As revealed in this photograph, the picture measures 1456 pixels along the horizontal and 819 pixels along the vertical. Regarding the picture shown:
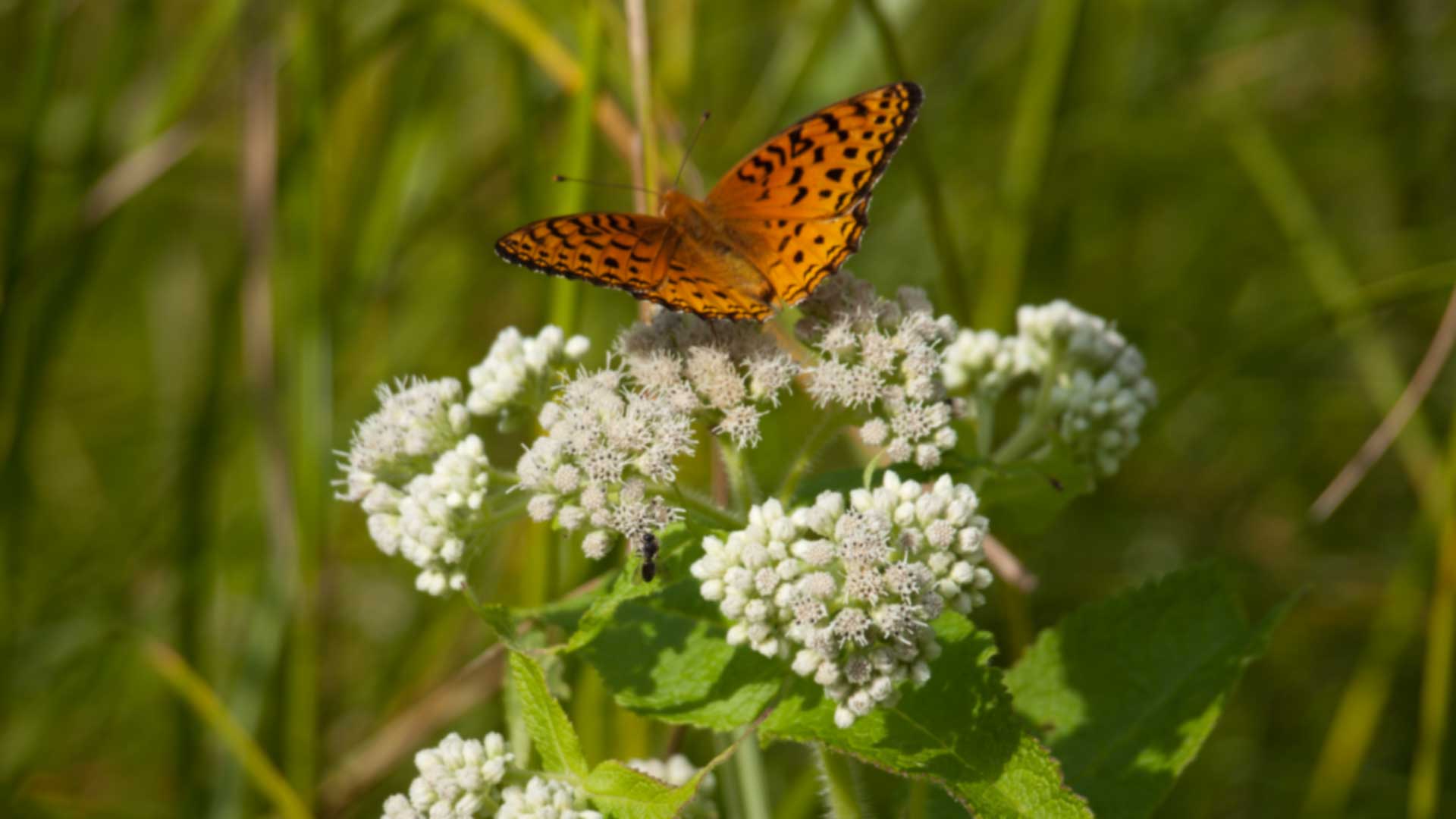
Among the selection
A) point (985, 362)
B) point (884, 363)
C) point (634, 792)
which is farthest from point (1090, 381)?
point (634, 792)

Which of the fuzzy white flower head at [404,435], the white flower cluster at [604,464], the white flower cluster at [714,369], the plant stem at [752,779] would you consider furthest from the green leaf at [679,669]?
the fuzzy white flower head at [404,435]

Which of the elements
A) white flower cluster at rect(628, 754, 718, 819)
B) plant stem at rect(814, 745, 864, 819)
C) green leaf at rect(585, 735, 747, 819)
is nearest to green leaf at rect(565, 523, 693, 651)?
green leaf at rect(585, 735, 747, 819)

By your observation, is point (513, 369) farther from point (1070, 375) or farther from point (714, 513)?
point (1070, 375)

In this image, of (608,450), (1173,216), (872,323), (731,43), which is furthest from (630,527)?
(1173,216)

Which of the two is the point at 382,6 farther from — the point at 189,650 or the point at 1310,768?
the point at 1310,768

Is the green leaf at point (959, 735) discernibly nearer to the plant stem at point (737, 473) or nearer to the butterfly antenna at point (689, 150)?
the plant stem at point (737, 473)
